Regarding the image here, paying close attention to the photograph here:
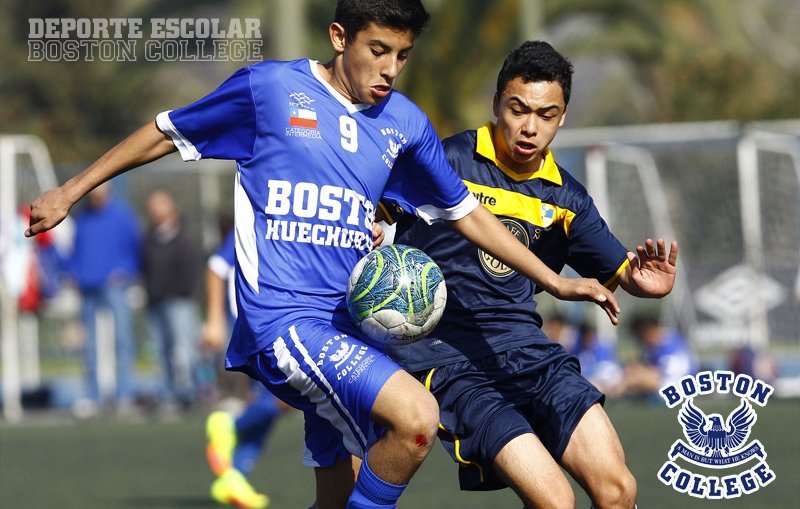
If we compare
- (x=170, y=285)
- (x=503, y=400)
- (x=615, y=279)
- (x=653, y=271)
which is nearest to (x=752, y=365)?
(x=170, y=285)

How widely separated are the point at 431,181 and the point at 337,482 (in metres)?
1.27

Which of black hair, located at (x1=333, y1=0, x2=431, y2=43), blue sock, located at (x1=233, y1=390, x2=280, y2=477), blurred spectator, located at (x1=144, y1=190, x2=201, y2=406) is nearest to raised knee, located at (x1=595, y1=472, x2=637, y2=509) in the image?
black hair, located at (x1=333, y1=0, x2=431, y2=43)

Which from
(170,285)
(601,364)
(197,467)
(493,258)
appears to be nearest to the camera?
(493,258)

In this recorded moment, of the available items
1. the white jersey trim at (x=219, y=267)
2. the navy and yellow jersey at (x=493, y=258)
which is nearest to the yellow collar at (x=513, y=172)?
the navy and yellow jersey at (x=493, y=258)

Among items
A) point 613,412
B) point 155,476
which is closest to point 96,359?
point 155,476

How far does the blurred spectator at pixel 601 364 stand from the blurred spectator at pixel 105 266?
17.0 ft

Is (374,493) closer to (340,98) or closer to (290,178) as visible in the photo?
(290,178)

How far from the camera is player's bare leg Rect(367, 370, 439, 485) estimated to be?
359 centimetres

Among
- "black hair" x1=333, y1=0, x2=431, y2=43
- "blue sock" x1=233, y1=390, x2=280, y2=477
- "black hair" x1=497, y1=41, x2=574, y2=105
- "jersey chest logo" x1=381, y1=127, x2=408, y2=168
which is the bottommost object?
"blue sock" x1=233, y1=390, x2=280, y2=477

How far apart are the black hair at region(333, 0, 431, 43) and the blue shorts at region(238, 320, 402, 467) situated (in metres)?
1.10

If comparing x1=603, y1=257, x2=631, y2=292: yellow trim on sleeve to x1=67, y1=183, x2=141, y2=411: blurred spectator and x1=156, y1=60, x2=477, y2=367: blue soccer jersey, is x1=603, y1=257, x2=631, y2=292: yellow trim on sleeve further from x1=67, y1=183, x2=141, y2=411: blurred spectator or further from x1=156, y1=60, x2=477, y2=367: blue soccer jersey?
x1=67, y1=183, x2=141, y2=411: blurred spectator

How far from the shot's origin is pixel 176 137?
399 centimetres

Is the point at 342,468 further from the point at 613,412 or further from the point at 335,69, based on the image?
the point at 613,412

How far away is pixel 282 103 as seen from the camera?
12.9 feet
